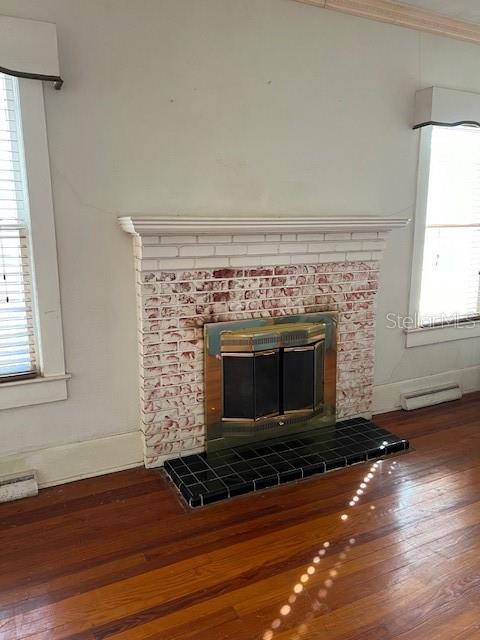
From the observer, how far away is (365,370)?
10.6 feet

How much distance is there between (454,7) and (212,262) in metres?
2.11

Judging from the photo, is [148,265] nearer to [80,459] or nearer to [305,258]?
[305,258]

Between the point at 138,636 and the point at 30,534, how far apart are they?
0.78m

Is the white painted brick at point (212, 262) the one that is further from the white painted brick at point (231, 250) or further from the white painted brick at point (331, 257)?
the white painted brick at point (331, 257)

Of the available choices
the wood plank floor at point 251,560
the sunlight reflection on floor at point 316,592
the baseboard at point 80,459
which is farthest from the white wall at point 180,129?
the sunlight reflection on floor at point 316,592

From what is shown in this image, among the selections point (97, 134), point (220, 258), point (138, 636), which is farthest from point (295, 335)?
point (138, 636)

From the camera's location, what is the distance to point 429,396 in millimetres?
3578

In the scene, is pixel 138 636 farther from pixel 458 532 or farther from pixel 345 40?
pixel 345 40

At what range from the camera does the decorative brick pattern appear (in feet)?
8.23

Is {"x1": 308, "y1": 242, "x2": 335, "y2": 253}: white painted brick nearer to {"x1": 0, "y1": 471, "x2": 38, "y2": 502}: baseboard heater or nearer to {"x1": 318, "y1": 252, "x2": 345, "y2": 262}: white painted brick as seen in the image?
{"x1": 318, "y1": 252, "x2": 345, "y2": 262}: white painted brick

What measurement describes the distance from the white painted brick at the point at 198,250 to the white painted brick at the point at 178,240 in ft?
0.11

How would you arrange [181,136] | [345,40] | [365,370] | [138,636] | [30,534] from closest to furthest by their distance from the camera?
[138,636] → [30,534] → [181,136] → [345,40] → [365,370]

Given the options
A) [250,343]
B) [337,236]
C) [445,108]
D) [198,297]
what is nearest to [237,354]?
[250,343]

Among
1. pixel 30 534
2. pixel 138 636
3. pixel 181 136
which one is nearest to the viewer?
pixel 138 636
